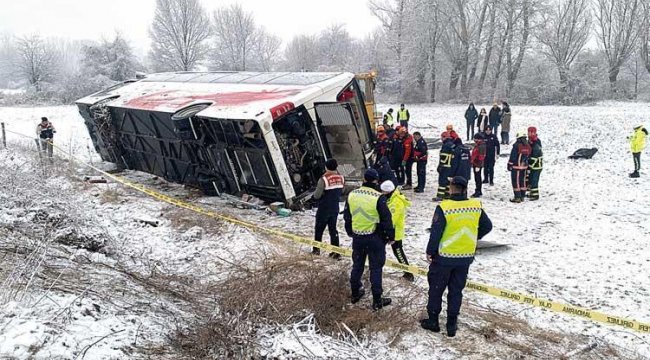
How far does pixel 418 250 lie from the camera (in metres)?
7.45

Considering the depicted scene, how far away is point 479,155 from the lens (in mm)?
10484

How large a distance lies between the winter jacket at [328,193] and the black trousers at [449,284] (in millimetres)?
2193

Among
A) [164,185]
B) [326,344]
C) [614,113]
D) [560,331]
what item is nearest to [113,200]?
[164,185]

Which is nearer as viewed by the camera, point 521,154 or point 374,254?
point 374,254

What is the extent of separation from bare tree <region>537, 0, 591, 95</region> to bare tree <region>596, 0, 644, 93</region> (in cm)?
126

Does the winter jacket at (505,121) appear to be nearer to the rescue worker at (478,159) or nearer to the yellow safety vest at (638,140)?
the yellow safety vest at (638,140)

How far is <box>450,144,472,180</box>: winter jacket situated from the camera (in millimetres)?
9914

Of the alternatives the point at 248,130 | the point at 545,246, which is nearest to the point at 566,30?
the point at 545,246

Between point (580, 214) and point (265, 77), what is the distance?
7257 millimetres

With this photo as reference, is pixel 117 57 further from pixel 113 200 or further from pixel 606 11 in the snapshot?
pixel 606 11

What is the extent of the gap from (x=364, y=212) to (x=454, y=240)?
0.99 m

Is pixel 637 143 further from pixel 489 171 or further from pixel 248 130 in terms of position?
pixel 248 130

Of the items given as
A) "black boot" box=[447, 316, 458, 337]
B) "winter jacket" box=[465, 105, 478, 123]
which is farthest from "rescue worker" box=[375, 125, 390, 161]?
"winter jacket" box=[465, 105, 478, 123]

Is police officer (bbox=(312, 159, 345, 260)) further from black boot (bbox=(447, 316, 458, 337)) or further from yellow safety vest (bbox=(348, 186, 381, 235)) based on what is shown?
black boot (bbox=(447, 316, 458, 337))
